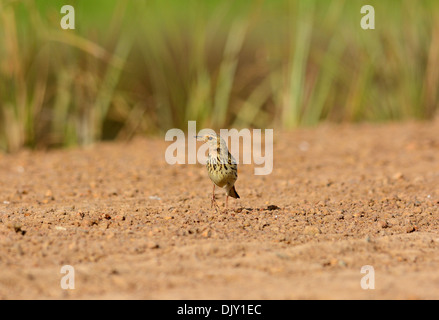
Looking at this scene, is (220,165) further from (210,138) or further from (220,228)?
(220,228)

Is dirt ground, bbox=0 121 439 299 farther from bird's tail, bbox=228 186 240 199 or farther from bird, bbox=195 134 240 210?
bird, bbox=195 134 240 210

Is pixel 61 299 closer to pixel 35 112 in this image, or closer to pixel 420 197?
pixel 420 197

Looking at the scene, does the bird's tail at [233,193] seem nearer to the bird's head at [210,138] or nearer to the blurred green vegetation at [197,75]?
the bird's head at [210,138]

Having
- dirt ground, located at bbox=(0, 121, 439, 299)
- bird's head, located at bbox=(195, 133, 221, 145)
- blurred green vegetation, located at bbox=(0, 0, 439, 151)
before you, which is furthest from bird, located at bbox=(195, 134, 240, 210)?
blurred green vegetation, located at bbox=(0, 0, 439, 151)

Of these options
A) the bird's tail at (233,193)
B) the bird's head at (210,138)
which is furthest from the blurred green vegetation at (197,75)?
the bird's tail at (233,193)

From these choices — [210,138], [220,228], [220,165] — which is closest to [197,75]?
[210,138]

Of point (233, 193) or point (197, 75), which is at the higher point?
point (197, 75)

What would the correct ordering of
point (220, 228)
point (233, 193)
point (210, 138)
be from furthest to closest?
point (233, 193) < point (210, 138) < point (220, 228)
